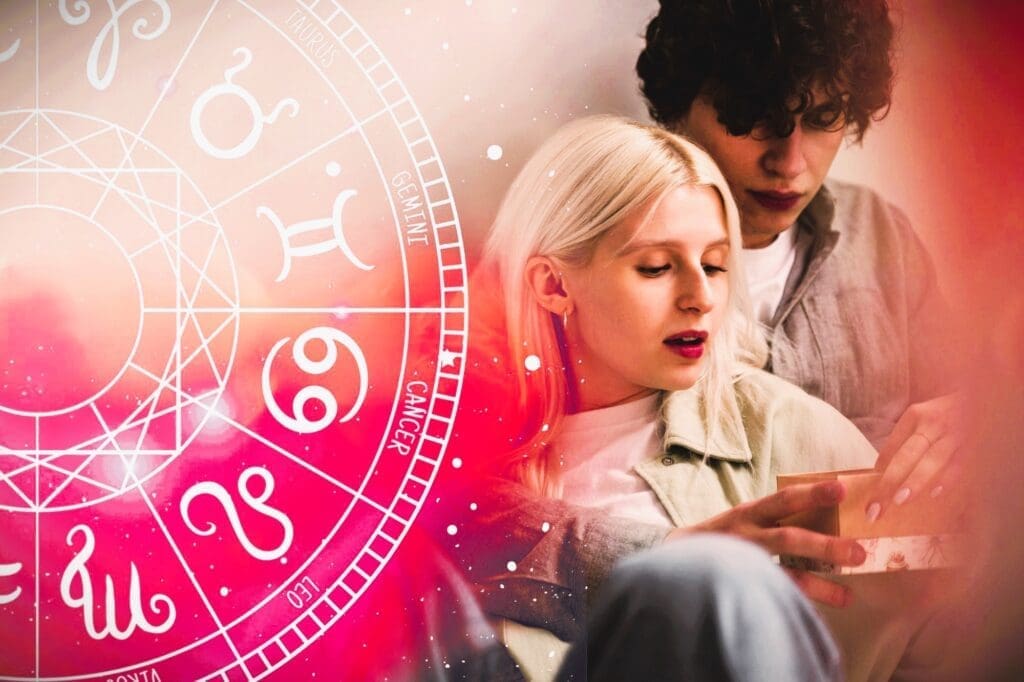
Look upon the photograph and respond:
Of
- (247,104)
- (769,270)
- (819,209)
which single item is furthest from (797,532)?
(247,104)

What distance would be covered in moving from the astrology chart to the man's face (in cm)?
44

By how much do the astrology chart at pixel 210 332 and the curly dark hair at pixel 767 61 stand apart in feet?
1.34

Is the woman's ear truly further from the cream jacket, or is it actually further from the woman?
the cream jacket

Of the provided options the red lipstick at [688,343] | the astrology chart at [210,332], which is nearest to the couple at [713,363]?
the red lipstick at [688,343]

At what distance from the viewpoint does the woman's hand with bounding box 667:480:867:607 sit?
1507 mm

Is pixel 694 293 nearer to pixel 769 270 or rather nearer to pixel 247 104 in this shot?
pixel 769 270

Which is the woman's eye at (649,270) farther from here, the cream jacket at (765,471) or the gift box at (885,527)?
the gift box at (885,527)

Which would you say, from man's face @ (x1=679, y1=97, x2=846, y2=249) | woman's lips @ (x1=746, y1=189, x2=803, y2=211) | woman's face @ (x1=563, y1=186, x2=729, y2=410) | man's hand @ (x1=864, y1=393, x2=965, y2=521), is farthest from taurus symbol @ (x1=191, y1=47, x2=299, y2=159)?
man's hand @ (x1=864, y1=393, x2=965, y2=521)

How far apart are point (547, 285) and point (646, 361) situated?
0.66 feet

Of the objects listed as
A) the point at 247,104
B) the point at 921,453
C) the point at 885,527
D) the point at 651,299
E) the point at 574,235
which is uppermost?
the point at 247,104

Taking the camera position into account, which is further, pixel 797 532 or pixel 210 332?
pixel 210 332

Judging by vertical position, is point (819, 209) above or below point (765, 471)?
above

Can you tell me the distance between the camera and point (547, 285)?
1557mm

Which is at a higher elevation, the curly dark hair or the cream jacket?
the curly dark hair
